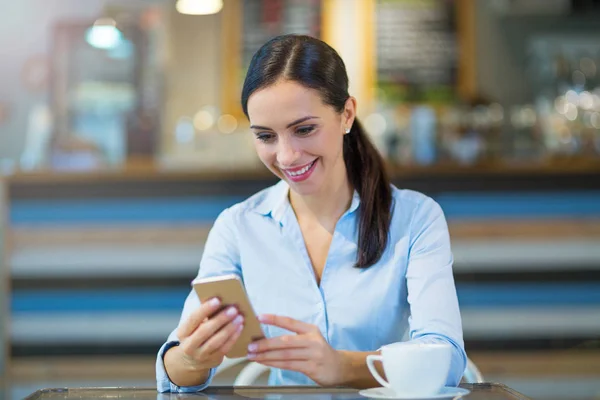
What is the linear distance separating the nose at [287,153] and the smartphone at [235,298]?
0.39 meters

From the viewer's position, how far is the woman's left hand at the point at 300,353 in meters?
1.38

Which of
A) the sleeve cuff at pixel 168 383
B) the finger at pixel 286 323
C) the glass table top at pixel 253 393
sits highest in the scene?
the finger at pixel 286 323

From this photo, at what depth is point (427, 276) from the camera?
5.44 feet

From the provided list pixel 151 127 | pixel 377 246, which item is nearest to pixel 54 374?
pixel 151 127

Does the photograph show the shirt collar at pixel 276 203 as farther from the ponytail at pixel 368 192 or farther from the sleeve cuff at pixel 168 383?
the sleeve cuff at pixel 168 383

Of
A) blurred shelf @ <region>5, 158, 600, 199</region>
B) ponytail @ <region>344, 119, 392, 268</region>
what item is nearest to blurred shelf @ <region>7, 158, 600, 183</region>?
blurred shelf @ <region>5, 158, 600, 199</region>

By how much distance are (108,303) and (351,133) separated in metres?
2.29

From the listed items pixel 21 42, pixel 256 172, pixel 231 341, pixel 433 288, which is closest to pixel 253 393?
pixel 231 341

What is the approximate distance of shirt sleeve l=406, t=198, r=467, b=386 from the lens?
1561 mm

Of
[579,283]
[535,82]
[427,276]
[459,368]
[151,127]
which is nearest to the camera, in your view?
[459,368]

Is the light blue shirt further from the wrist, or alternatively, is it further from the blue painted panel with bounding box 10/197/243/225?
the blue painted panel with bounding box 10/197/243/225

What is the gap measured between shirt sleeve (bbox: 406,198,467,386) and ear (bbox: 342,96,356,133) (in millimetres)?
219

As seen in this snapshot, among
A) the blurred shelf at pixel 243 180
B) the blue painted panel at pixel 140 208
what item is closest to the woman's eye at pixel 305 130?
the blurred shelf at pixel 243 180

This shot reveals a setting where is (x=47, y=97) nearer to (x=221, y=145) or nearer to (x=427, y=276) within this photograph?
(x=221, y=145)
